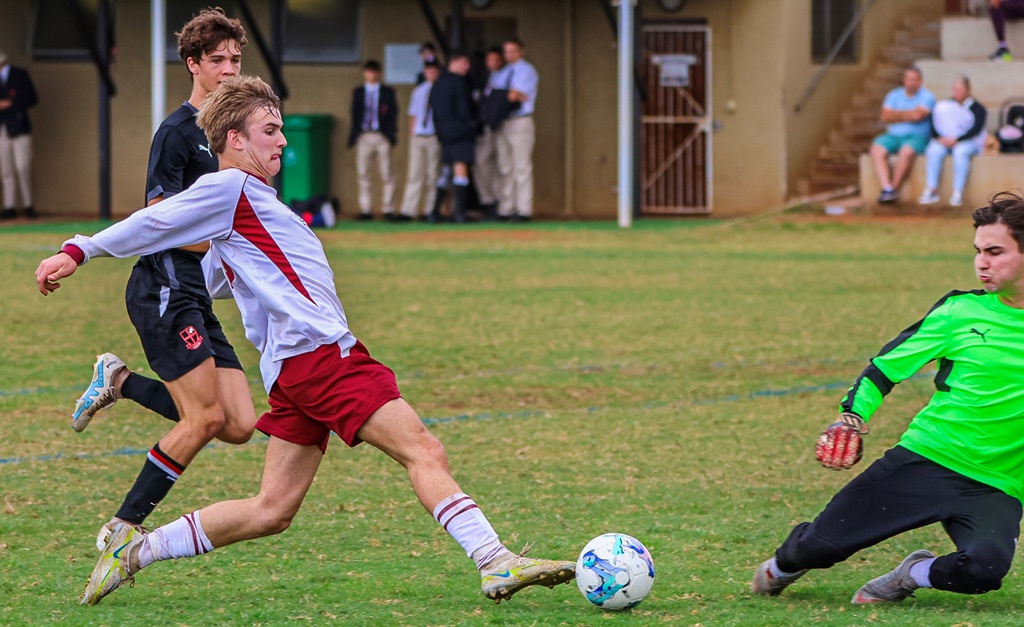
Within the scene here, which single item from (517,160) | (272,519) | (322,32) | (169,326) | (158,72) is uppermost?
(322,32)

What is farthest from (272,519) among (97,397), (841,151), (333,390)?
(841,151)

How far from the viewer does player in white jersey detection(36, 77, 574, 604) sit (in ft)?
15.3

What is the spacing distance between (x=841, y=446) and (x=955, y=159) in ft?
56.4

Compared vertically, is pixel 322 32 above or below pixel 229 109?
above

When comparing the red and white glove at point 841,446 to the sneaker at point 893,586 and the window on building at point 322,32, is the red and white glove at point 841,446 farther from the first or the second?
the window on building at point 322,32

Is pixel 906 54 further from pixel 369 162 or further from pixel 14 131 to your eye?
pixel 14 131

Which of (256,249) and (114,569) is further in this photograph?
(114,569)

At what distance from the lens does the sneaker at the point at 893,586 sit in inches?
195

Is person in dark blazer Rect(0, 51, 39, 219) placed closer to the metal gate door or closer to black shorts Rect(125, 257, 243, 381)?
the metal gate door

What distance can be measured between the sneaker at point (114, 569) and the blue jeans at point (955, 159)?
57.8 ft

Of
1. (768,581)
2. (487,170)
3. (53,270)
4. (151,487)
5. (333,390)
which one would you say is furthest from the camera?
(487,170)

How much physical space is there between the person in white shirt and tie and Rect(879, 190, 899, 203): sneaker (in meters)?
6.53

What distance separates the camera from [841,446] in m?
4.63

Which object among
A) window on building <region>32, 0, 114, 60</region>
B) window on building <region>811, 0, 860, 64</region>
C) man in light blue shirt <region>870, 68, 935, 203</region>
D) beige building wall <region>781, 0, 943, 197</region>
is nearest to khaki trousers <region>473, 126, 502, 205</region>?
beige building wall <region>781, 0, 943, 197</region>
